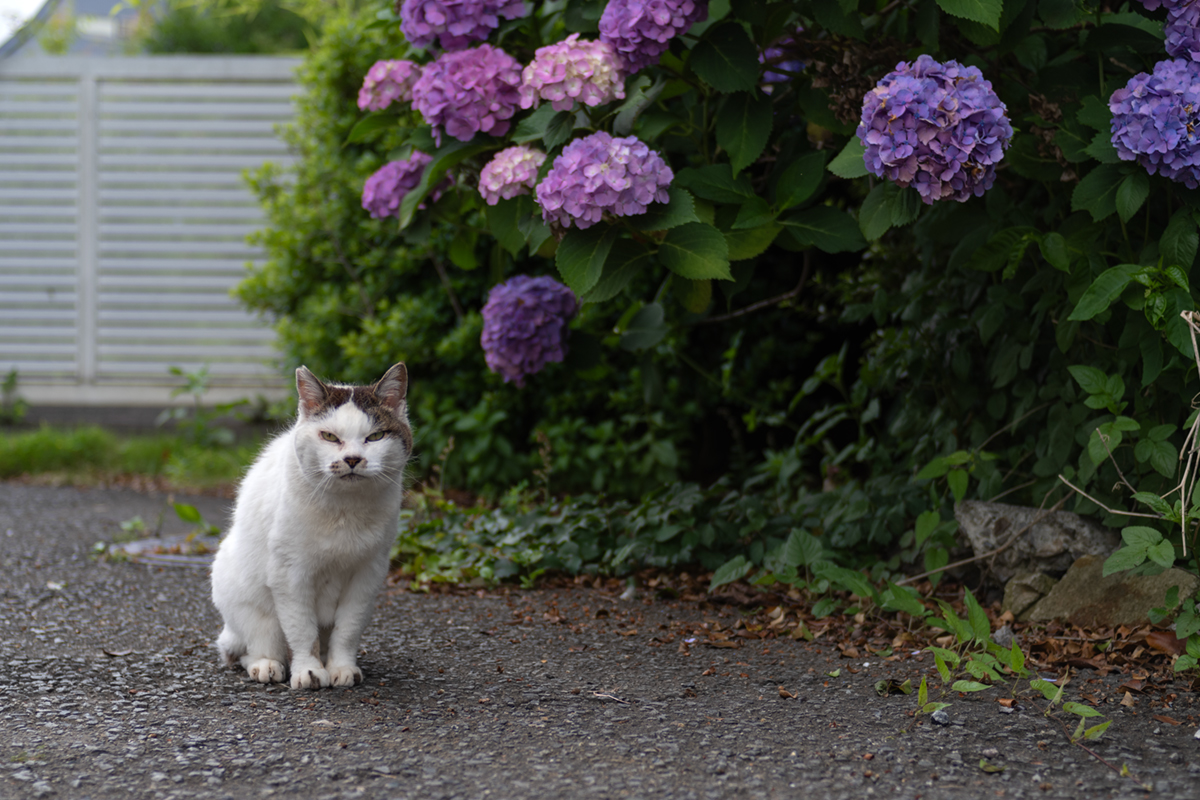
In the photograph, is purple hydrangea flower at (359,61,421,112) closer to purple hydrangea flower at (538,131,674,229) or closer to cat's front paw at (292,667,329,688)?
purple hydrangea flower at (538,131,674,229)

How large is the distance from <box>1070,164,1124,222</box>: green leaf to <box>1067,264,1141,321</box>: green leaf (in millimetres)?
187

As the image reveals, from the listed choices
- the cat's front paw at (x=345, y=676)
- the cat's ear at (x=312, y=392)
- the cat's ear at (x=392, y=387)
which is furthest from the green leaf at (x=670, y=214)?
the cat's front paw at (x=345, y=676)

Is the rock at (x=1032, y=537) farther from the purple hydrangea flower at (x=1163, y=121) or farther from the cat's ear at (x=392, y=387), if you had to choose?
the cat's ear at (x=392, y=387)

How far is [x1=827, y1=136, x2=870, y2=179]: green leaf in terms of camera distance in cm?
253

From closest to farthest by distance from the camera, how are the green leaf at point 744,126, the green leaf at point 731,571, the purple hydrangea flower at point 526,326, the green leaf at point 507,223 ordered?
the green leaf at point 744,126, the green leaf at point 507,223, the green leaf at point 731,571, the purple hydrangea flower at point 526,326

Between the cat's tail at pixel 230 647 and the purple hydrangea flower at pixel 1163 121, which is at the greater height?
the purple hydrangea flower at pixel 1163 121

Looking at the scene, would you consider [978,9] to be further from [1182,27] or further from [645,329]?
[645,329]

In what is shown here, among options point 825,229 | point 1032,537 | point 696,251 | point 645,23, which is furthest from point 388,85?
point 1032,537

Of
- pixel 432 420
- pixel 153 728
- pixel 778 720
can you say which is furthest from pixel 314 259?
pixel 778 720

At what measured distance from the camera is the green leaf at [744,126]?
2.80 m

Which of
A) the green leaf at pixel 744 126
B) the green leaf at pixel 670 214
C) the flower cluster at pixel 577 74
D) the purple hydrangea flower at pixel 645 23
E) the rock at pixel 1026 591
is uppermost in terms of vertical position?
the purple hydrangea flower at pixel 645 23

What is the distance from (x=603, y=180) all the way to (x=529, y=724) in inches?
50.4

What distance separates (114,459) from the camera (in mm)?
6668

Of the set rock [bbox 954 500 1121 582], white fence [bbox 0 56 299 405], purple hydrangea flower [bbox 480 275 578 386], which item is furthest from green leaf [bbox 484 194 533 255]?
white fence [bbox 0 56 299 405]
